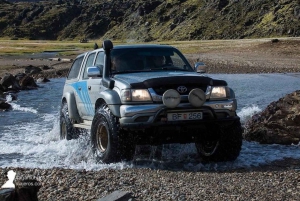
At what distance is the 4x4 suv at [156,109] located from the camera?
25.4 ft

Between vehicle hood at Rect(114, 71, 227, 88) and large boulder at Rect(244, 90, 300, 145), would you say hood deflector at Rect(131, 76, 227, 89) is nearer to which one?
vehicle hood at Rect(114, 71, 227, 88)

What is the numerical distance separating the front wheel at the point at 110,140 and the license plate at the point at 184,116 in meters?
0.71

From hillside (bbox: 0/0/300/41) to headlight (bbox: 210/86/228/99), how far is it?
238ft

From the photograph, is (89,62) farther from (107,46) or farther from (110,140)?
(110,140)

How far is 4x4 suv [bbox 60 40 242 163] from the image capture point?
775 cm

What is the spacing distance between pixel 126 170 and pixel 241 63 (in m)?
33.0

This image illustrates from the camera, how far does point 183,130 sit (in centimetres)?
780

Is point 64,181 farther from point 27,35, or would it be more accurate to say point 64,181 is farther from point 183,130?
point 27,35

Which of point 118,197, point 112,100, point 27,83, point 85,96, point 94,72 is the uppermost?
point 94,72

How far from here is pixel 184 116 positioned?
7.83m

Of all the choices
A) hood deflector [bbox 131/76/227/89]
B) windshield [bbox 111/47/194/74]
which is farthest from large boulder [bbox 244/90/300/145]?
hood deflector [bbox 131/76/227/89]

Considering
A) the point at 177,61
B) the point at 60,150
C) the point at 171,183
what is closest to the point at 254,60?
the point at 60,150

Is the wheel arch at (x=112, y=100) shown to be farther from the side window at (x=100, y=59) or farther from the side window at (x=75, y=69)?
the side window at (x=75, y=69)

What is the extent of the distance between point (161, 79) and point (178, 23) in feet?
376
